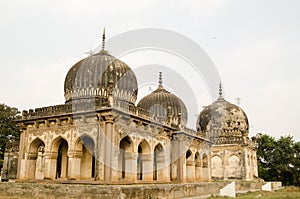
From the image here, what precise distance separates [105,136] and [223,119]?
1989 centimetres

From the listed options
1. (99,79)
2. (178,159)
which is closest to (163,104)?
(178,159)

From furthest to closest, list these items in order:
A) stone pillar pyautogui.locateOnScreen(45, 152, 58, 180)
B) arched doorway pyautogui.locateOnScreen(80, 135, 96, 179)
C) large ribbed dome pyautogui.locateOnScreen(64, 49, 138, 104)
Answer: large ribbed dome pyautogui.locateOnScreen(64, 49, 138, 104) → arched doorway pyautogui.locateOnScreen(80, 135, 96, 179) → stone pillar pyautogui.locateOnScreen(45, 152, 58, 180)

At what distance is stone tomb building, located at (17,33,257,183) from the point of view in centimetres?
1472

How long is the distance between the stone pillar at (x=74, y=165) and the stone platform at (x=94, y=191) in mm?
1469

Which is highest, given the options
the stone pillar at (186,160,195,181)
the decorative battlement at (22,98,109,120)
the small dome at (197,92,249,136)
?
the small dome at (197,92,249,136)

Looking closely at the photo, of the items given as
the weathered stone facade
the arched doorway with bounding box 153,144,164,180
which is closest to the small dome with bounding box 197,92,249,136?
the arched doorway with bounding box 153,144,164,180

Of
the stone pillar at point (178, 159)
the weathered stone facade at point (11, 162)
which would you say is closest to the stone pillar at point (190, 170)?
the stone pillar at point (178, 159)

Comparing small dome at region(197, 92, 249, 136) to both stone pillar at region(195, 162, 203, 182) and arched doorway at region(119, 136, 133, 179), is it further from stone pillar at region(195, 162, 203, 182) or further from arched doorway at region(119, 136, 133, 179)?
arched doorway at region(119, 136, 133, 179)

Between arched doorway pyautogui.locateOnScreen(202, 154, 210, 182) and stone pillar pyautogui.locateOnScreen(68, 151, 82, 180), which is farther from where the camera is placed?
arched doorway pyautogui.locateOnScreen(202, 154, 210, 182)

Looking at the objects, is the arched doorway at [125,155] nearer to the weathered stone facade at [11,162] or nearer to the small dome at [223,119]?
the weathered stone facade at [11,162]

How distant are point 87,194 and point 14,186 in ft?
15.2

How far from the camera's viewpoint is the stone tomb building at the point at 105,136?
48.3ft

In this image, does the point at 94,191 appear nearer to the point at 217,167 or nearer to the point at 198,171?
the point at 198,171

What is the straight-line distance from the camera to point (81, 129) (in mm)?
15352
